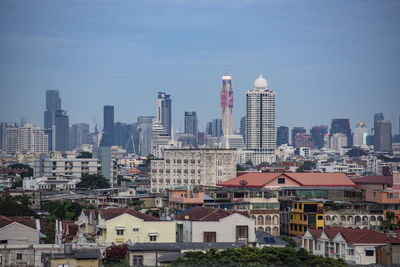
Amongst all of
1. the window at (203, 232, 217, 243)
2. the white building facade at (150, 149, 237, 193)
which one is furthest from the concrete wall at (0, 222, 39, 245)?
the white building facade at (150, 149, 237, 193)

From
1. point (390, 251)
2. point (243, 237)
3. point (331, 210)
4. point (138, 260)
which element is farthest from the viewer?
point (331, 210)

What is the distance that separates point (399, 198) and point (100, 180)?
275 feet

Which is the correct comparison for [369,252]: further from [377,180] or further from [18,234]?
[377,180]

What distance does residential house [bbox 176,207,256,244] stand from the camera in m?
64.9

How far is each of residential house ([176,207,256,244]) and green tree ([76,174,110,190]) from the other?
9574 centimetres

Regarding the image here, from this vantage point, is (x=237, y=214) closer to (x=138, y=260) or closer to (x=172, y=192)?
(x=138, y=260)

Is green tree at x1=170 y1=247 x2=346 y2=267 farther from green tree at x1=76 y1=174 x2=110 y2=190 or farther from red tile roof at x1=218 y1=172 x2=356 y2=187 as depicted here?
green tree at x1=76 y1=174 x2=110 y2=190

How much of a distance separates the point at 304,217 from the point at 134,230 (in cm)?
2605

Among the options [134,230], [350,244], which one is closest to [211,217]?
[134,230]

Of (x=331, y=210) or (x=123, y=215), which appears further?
(x=331, y=210)

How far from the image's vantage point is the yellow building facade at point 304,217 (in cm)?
8488

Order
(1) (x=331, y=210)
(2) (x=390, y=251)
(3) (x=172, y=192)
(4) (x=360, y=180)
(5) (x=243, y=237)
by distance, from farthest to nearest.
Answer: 1. (4) (x=360, y=180)
2. (3) (x=172, y=192)
3. (1) (x=331, y=210)
4. (5) (x=243, y=237)
5. (2) (x=390, y=251)

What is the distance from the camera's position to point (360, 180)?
414 feet

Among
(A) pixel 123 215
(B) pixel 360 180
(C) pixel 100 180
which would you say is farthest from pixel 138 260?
(C) pixel 100 180
